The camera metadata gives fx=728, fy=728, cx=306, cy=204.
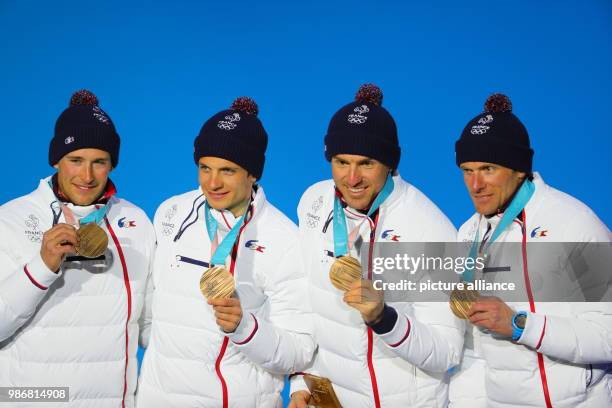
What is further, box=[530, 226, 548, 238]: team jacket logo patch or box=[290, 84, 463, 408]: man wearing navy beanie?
box=[290, 84, 463, 408]: man wearing navy beanie

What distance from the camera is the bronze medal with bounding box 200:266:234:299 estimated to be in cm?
236

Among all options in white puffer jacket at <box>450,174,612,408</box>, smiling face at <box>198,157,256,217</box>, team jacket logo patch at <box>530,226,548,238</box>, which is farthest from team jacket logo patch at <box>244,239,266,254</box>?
team jacket logo patch at <box>530,226,548,238</box>

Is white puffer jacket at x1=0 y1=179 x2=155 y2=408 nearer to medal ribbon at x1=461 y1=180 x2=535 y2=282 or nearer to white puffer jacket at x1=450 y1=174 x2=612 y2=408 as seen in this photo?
medal ribbon at x1=461 y1=180 x2=535 y2=282

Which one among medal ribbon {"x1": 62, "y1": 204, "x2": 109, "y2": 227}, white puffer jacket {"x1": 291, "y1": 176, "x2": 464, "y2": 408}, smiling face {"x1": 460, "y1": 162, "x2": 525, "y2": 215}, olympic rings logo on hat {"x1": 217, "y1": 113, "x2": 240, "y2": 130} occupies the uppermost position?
olympic rings logo on hat {"x1": 217, "y1": 113, "x2": 240, "y2": 130}

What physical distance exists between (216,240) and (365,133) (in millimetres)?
671

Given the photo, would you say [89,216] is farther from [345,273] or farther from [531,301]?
[531,301]

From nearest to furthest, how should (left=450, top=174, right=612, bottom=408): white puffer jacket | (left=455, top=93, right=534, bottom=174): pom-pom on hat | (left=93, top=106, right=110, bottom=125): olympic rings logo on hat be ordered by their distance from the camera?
(left=450, top=174, right=612, bottom=408): white puffer jacket
(left=455, top=93, right=534, bottom=174): pom-pom on hat
(left=93, top=106, right=110, bottom=125): olympic rings logo on hat

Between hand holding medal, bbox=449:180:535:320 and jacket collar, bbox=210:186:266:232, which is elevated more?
jacket collar, bbox=210:186:266:232

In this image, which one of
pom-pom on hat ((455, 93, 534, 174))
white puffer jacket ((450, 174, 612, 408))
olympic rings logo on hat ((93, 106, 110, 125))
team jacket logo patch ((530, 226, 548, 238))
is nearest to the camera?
white puffer jacket ((450, 174, 612, 408))

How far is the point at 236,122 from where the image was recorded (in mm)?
2738

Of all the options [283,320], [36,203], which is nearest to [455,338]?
[283,320]

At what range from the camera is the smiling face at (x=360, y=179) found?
8.48 ft

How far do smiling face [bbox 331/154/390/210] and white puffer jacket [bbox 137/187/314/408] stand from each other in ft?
1.02

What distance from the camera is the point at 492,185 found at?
2557 mm
